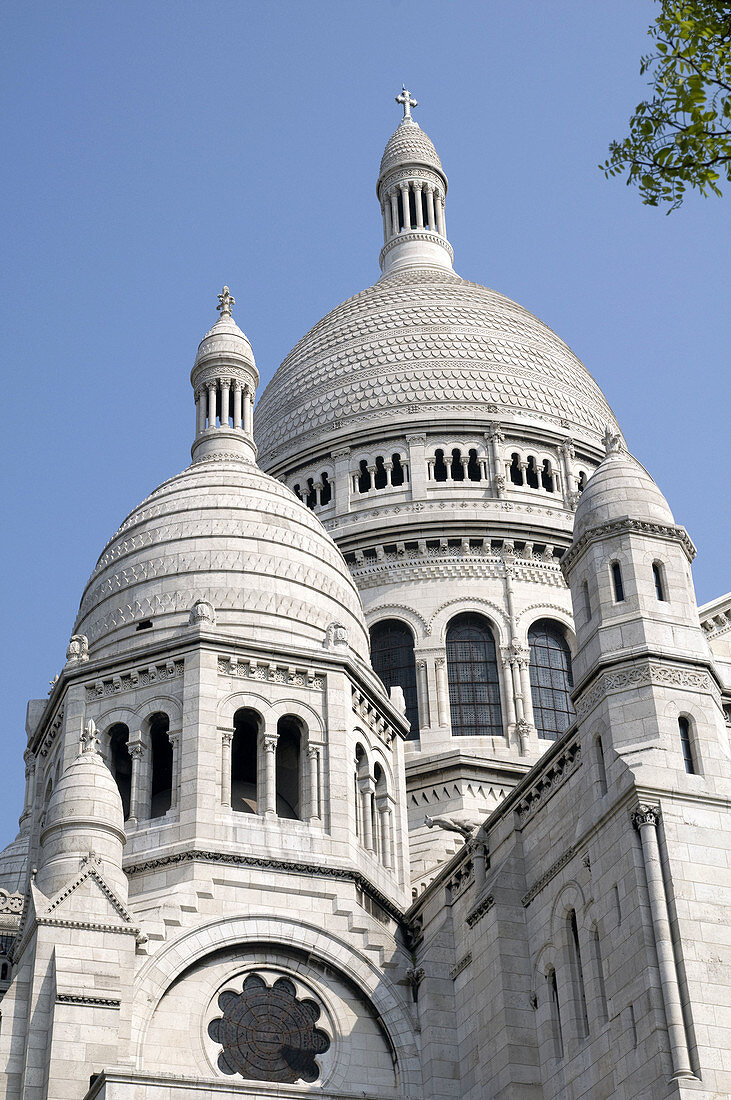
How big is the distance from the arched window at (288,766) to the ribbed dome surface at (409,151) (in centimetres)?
3466

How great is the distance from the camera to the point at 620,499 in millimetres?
29969

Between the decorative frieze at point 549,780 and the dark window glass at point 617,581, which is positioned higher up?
the dark window glass at point 617,581

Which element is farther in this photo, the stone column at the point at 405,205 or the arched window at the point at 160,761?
the stone column at the point at 405,205

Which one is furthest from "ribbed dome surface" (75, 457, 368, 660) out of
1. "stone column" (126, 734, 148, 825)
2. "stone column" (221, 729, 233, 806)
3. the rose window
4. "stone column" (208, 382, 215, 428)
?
the rose window

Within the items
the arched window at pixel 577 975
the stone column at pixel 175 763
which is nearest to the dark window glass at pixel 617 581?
the arched window at pixel 577 975

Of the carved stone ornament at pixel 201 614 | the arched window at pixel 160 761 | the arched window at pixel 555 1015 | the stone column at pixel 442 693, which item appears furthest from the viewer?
the stone column at pixel 442 693

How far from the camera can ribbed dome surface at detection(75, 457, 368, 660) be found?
122 feet

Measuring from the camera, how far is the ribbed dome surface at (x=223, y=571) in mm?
37094

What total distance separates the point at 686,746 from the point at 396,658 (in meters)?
21.3

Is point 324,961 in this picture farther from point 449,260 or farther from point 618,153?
point 449,260

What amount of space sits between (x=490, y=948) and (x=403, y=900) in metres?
5.16

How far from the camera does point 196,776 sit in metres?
33.2

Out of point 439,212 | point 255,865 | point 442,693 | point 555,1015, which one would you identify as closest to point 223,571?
point 255,865

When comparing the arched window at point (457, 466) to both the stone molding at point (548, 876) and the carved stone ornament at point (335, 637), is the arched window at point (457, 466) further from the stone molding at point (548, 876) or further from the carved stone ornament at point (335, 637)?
the stone molding at point (548, 876)
